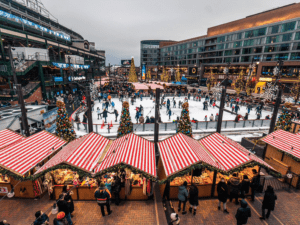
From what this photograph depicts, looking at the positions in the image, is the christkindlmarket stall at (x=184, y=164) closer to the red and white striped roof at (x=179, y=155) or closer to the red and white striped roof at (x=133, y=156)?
the red and white striped roof at (x=179, y=155)

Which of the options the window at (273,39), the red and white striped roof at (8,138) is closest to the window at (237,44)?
the window at (273,39)

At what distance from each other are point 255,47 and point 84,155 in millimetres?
61707

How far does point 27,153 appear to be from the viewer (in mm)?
7156

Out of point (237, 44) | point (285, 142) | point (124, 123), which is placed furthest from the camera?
point (237, 44)

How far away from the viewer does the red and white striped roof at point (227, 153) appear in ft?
21.6

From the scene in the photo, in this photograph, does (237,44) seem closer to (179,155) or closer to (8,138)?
(179,155)

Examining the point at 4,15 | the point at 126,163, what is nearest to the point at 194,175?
the point at 126,163

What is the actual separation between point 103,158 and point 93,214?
2.30 metres

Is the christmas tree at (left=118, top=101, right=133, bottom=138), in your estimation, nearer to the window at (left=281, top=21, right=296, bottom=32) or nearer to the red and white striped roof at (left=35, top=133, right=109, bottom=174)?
the red and white striped roof at (left=35, top=133, right=109, bottom=174)

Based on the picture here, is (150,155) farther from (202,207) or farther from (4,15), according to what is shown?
(4,15)

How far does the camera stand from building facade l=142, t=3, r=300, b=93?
39966mm

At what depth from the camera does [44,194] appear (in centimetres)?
734

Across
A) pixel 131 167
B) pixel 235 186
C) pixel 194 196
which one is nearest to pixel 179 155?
pixel 194 196

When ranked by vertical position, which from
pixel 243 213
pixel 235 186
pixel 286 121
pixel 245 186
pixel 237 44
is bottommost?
pixel 245 186
